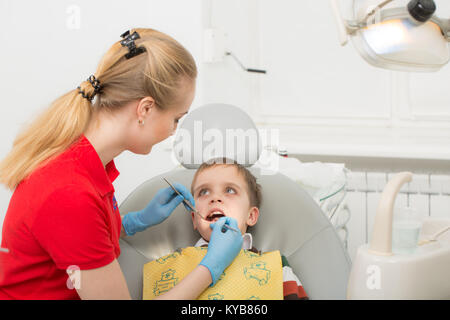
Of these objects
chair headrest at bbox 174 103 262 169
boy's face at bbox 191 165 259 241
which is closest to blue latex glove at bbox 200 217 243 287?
boy's face at bbox 191 165 259 241

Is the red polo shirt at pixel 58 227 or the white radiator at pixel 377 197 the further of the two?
the white radiator at pixel 377 197

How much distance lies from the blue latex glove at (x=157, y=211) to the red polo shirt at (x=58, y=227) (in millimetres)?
163

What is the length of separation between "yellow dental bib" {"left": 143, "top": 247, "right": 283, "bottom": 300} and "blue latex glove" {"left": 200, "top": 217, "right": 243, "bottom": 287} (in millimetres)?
31

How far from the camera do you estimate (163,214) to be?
1259 mm

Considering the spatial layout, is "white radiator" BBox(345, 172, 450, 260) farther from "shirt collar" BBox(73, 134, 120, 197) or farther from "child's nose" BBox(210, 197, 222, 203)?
"shirt collar" BBox(73, 134, 120, 197)

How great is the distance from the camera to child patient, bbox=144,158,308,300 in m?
1.14

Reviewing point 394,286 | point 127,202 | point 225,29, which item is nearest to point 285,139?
point 225,29

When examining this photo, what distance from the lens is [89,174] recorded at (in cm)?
103

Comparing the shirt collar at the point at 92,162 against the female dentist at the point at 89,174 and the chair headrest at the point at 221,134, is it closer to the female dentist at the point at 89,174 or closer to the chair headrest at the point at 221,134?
the female dentist at the point at 89,174

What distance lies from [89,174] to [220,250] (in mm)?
341

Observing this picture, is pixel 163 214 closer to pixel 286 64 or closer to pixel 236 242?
pixel 236 242

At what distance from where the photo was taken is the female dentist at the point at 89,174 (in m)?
0.93

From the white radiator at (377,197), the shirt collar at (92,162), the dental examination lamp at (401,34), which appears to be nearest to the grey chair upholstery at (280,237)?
the shirt collar at (92,162)

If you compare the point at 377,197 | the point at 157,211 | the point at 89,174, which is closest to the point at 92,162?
the point at 89,174
